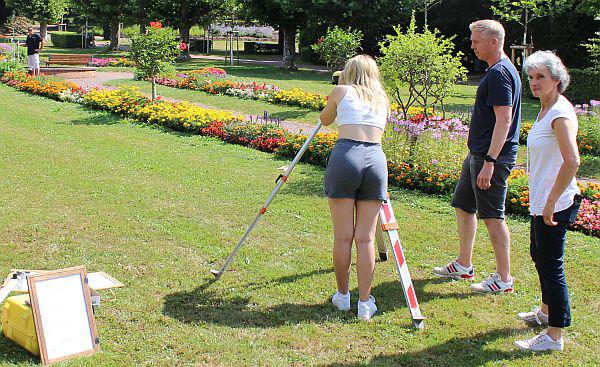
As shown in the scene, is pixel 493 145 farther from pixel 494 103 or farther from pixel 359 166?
pixel 359 166

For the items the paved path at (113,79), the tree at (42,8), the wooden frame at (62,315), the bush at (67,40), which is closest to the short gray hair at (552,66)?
the wooden frame at (62,315)

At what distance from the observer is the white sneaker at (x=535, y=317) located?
4.74 metres

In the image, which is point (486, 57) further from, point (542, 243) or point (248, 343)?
point (248, 343)

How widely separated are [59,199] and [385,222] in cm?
452

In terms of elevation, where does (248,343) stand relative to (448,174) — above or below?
below

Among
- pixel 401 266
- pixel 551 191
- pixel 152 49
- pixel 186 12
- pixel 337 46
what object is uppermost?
pixel 186 12

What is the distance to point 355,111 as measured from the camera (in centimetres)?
470

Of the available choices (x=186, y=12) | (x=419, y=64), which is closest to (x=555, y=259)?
(x=419, y=64)

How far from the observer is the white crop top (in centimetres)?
470

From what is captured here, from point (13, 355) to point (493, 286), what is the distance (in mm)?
3519

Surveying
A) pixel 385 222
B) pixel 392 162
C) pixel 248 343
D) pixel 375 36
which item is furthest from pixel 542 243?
pixel 375 36

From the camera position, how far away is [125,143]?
11758 millimetres

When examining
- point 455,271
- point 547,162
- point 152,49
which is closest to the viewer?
point 547,162

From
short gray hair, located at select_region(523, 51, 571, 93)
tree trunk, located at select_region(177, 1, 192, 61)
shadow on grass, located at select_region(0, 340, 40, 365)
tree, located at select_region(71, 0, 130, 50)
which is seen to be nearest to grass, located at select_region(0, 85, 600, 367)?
shadow on grass, located at select_region(0, 340, 40, 365)
